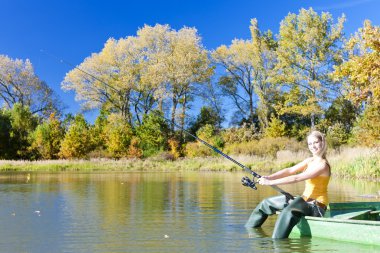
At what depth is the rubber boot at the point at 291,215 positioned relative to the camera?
25.0 feet

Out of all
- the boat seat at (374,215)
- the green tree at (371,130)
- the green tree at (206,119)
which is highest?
the green tree at (206,119)

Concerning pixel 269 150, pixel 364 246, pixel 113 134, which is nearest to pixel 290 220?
pixel 364 246

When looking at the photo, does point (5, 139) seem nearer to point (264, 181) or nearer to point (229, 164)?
point (229, 164)

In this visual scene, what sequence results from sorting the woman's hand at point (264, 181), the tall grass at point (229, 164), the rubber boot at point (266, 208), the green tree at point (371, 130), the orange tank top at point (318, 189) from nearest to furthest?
the orange tank top at point (318, 189)
the woman's hand at point (264, 181)
the rubber boot at point (266, 208)
the green tree at point (371, 130)
the tall grass at point (229, 164)

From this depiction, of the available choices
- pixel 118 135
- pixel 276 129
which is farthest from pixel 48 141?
pixel 276 129

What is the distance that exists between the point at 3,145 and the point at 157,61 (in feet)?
50.1

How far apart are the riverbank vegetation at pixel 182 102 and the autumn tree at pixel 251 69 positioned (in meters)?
0.09

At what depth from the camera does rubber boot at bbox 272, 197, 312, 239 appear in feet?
25.0

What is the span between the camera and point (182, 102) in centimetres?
4906

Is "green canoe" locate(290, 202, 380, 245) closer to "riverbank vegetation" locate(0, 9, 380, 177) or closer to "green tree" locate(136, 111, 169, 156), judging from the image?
"riverbank vegetation" locate(0, 9, 380, 177)

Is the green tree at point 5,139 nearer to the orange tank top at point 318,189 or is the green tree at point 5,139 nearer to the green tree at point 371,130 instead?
the green tree at point 371,130

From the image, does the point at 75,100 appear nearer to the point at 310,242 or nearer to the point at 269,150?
the point at 269,150

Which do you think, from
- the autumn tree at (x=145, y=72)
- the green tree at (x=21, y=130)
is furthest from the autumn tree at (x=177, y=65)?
the green tree at (x=21, y=130)

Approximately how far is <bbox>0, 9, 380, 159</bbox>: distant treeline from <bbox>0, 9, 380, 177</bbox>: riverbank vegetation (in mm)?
91
